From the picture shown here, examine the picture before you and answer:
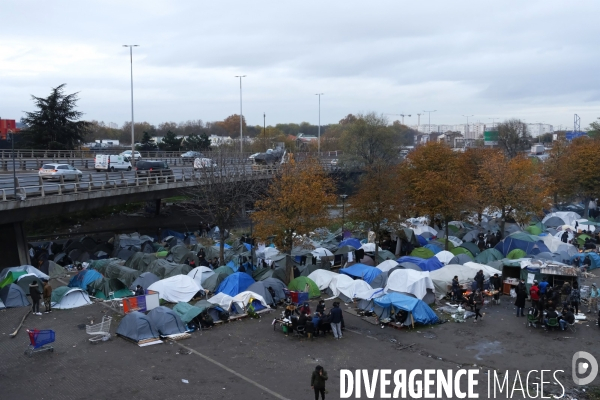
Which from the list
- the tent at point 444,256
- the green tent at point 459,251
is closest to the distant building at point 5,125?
the green tent at point 459,251

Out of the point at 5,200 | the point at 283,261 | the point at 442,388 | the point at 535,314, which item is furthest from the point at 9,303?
the point at 535,314

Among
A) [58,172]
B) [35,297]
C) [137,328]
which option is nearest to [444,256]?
[137,328]

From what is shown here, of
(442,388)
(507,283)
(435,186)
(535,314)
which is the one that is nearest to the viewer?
(442,388)

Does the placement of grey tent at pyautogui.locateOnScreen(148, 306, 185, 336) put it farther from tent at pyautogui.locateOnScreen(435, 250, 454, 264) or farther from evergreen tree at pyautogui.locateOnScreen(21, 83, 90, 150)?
evergreen tree at pyautogui.locateOnScreen(21, 83, 90, 150)

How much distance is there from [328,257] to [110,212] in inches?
1118

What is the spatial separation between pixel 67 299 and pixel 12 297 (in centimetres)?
216

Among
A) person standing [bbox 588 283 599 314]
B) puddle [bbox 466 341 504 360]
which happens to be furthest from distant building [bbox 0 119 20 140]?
person standing [bbox 588 283 599 314]

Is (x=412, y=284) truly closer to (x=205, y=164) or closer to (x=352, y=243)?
(x=352, y=243)

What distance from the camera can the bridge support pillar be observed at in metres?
28.0

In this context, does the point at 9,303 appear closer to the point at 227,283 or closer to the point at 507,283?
the point at 227,283

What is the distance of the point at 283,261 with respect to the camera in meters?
25.8

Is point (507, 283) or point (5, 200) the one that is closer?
point (507, 283)

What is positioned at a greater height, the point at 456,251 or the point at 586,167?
the point at 586,167

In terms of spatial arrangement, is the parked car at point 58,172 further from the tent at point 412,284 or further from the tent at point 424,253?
the tent at point 412,284
